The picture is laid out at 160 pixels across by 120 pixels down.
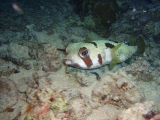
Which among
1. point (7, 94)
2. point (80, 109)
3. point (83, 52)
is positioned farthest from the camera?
point (83, 52)

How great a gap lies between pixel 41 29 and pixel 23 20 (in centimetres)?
105

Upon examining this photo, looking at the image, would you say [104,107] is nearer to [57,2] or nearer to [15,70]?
[15,70]

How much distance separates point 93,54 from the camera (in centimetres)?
362

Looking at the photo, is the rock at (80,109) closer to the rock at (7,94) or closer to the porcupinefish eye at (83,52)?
the porcupinefish eye at (83,52)

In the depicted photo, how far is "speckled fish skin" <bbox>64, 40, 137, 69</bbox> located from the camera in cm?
350

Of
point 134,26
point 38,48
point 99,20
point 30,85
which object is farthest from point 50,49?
point 134,26

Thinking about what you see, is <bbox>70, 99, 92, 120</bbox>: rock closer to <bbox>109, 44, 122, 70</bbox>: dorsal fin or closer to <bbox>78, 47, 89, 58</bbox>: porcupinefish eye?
<bbox>78, 47, 89, 58</bbox>: porcupinefish eye

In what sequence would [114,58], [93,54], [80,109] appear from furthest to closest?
[114,58], [93,54], [80,109]

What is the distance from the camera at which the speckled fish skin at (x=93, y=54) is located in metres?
3.50

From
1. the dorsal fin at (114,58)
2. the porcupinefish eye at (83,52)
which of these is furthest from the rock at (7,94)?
the dorsal fin at (114,58)

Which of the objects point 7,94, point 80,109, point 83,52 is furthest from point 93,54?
point 7,94

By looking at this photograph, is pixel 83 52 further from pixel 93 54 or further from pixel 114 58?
pixel 114 58

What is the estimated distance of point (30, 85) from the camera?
3.54 meters

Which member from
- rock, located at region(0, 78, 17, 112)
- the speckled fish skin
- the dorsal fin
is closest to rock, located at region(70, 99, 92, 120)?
the speckled fish skin
